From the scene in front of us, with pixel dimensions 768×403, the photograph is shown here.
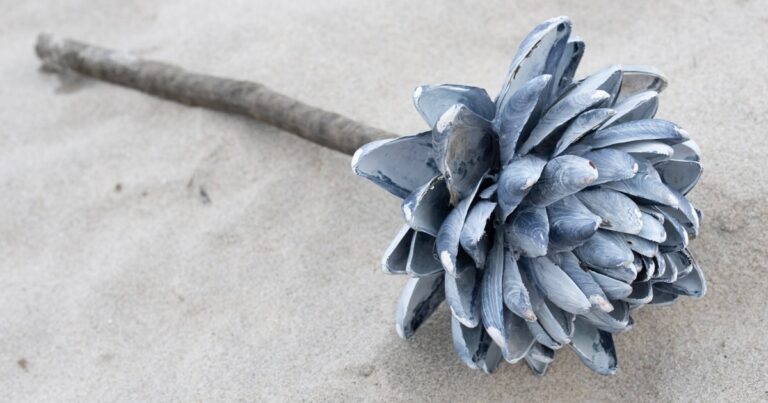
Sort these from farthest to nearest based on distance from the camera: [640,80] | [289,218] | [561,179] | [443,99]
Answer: [289,218] < [640,80] < [443,99] < [561,179]

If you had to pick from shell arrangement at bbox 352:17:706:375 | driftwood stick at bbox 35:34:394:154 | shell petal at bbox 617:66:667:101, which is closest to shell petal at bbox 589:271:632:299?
shell arrangement at bbox 352:17:706:375

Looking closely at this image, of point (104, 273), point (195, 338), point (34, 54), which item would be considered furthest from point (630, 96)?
point (34, 54)

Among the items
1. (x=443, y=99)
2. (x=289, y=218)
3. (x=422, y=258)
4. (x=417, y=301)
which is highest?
(x=443, y=99)

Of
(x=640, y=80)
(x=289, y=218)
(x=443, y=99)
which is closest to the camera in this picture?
(x=443, y=99)

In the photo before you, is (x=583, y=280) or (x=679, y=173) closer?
(x=583, y=280)

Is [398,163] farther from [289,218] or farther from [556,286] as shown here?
[289,218]

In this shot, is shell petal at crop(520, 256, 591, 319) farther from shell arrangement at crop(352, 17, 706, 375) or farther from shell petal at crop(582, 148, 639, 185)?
shell petal at crop(582, 148, 639, 185)

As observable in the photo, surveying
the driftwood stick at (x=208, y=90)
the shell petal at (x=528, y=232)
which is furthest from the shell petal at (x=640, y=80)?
the driftwood stick at (x=208, y=90)

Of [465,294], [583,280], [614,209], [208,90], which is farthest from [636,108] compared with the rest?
[208,90]
